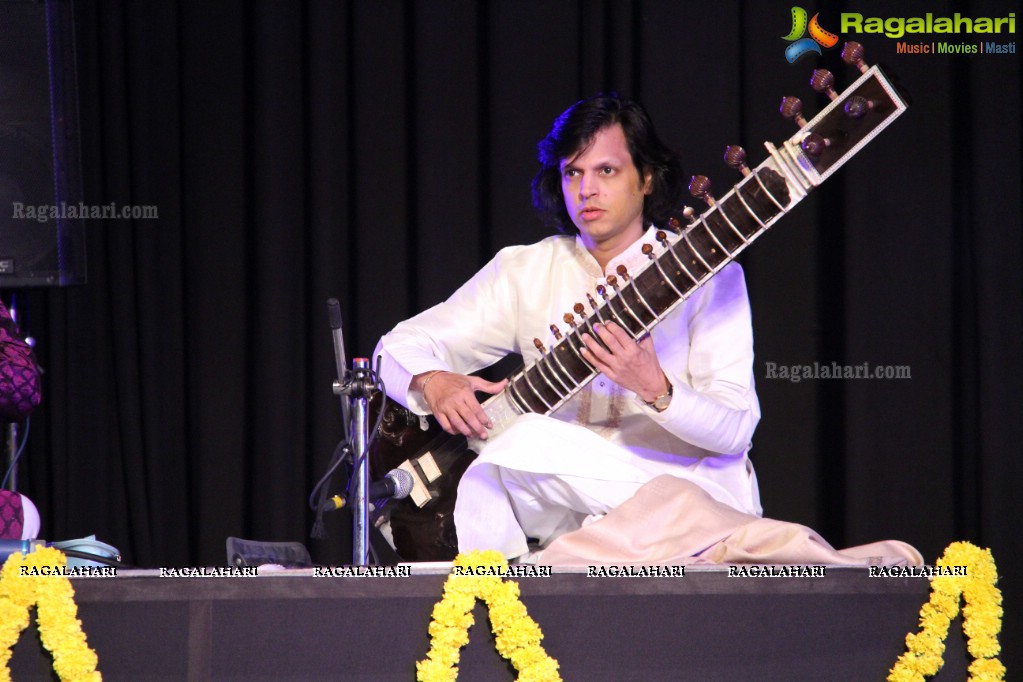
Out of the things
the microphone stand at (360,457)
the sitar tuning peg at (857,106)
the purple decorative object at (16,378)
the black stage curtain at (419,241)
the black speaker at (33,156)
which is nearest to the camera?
the microphone stand at (360,457)

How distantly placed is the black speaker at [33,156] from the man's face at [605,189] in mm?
1475

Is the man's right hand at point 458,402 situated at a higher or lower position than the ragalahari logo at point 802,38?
lower

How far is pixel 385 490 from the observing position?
2.34 m

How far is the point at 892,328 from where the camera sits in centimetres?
369

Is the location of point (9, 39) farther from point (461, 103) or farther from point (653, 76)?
point (653, 76)

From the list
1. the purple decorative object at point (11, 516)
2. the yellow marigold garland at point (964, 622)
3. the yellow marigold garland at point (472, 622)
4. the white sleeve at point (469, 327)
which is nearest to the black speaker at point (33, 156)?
the purple decorative object at point (11, 516)

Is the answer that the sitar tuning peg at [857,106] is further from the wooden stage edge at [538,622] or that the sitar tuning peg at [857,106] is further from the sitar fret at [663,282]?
the wooden stage edge at [538,622]

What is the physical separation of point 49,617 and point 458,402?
1.16 m

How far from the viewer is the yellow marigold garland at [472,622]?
1.82 m

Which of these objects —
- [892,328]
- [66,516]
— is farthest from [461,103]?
[66,516]

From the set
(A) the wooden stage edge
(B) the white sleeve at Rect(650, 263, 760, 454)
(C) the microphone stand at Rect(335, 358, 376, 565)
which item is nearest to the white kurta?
(B) the white sleeve at Rect(650, 263, 760, 454)

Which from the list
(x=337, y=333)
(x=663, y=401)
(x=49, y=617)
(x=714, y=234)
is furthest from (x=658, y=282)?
(x=49, y=617)

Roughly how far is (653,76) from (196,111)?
1.64 meters

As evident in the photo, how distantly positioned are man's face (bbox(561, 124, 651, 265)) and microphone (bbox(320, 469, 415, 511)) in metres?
0.92
